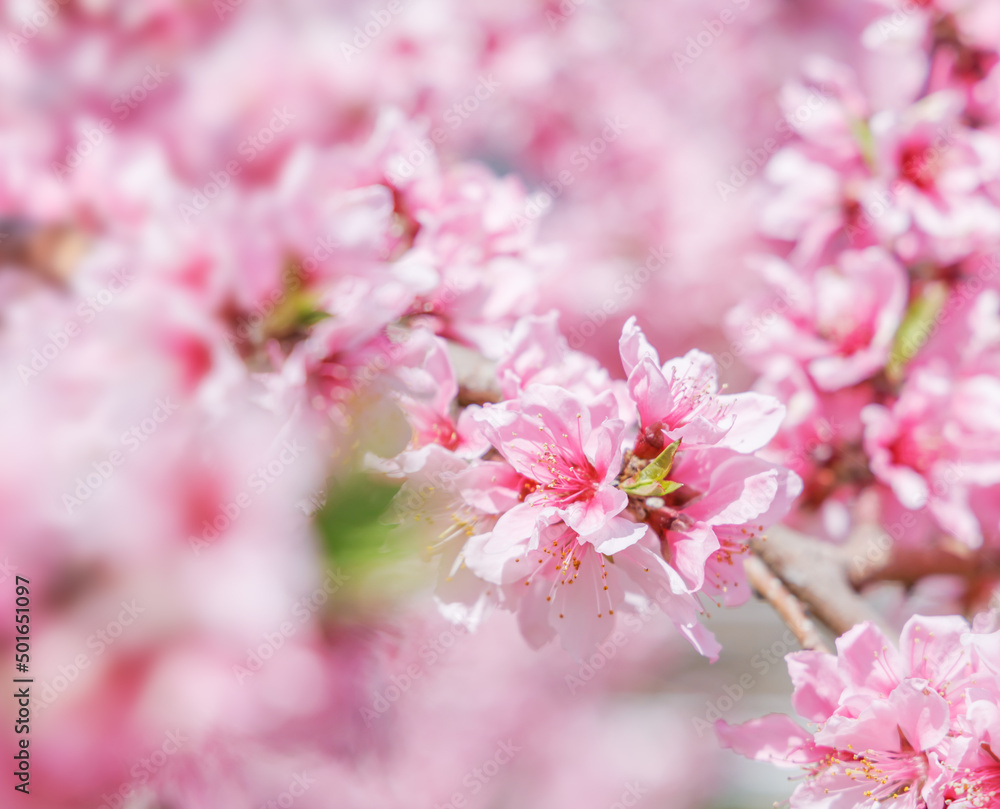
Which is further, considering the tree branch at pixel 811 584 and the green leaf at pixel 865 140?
the green leaf at pixel 865 140

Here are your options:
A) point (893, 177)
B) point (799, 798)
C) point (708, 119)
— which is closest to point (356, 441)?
point (799, 798)

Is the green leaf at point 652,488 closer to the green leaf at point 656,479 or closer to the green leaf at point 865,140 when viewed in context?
the green leaf at point 656,479

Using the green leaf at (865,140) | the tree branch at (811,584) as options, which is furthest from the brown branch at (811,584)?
the green leaf at (865,140)

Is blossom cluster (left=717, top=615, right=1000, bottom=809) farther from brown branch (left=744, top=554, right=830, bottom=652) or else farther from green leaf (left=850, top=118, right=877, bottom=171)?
green leaf (left=850, top=118, right=877, bottom=171)

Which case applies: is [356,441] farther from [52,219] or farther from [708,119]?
[708,119]

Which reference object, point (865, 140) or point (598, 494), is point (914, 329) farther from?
point (598, 494)

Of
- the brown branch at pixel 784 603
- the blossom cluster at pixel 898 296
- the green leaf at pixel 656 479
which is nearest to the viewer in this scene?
the green leaf at pixel 656 479

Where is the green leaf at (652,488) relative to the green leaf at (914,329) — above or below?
above

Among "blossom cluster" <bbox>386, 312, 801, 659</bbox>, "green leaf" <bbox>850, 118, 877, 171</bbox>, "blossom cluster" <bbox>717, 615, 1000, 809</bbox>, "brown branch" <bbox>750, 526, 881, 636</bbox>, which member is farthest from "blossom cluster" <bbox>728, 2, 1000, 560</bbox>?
"blossom cluster" <bbox>386, 312, 801, 659</bbox>

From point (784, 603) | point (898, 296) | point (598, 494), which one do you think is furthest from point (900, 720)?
point (898, 296)
